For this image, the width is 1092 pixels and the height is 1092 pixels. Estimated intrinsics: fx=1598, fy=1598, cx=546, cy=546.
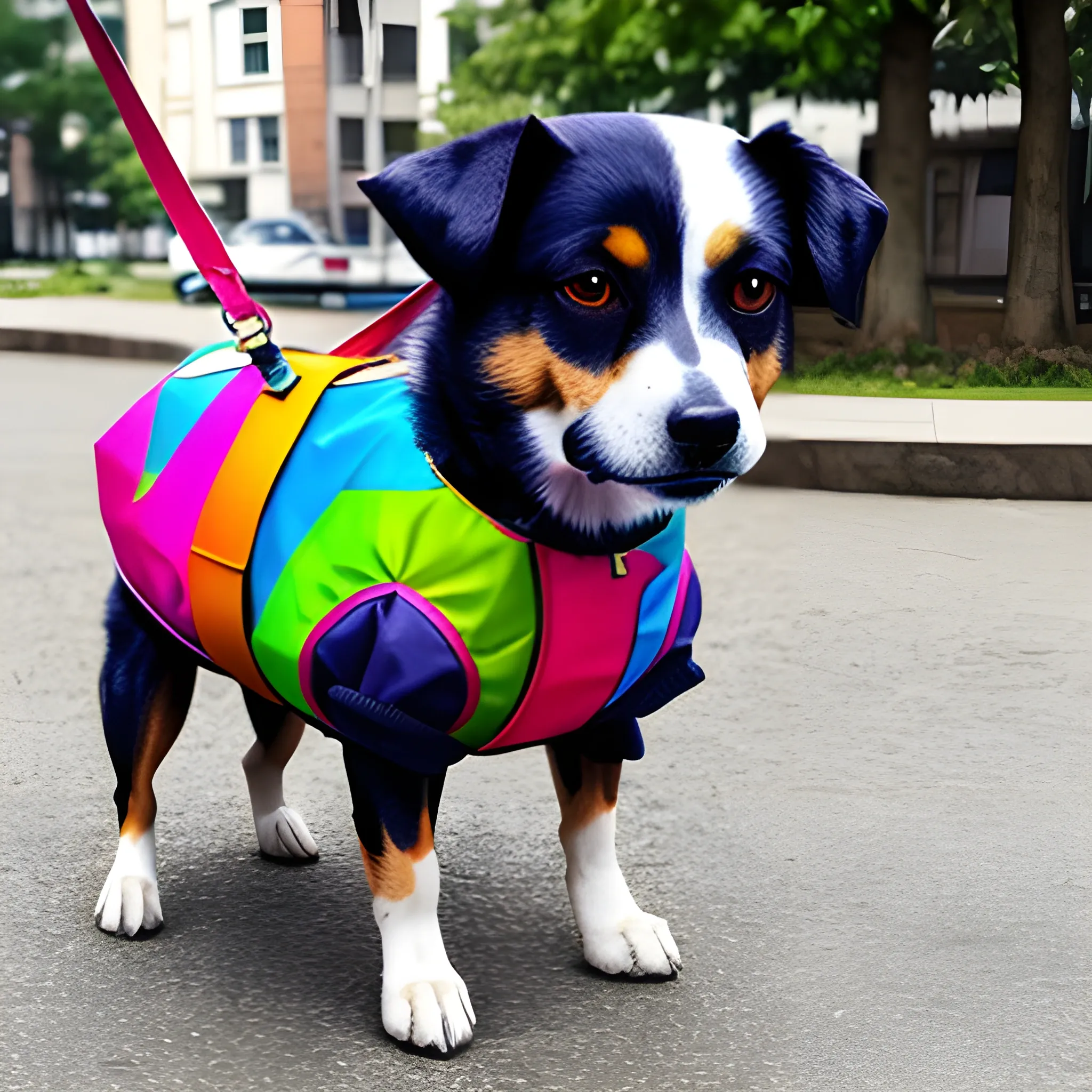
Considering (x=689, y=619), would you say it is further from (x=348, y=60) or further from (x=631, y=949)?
(x=348, y=60)

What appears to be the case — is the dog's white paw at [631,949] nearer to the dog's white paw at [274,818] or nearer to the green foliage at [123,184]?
the dog's white paw at [274,818]

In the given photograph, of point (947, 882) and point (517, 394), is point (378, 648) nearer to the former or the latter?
point (517, 394)

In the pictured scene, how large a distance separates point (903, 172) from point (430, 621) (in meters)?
12.6

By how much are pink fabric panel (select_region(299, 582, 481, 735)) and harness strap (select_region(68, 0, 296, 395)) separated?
0.45 m

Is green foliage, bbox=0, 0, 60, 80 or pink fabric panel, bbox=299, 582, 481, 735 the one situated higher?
green foliage, bbox=0, 0, 60, 80

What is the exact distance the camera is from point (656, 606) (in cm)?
261

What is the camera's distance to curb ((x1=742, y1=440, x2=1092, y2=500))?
843 centimetres

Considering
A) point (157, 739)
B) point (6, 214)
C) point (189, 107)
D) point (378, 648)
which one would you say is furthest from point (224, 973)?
point (189, 107)

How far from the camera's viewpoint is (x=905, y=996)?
9.47ft

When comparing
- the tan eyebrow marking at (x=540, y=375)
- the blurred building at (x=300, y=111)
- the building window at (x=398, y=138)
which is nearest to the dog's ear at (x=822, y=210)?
the tan eyebrow marking at (x=540, y=375)

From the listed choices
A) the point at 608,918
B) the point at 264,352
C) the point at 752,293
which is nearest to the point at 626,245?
the point at 752,293

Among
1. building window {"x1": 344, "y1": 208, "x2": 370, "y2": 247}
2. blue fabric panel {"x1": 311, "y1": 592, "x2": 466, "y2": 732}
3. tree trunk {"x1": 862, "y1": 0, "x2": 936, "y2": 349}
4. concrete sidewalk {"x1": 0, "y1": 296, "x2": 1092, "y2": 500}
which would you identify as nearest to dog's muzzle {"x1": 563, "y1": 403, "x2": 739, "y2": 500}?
blue fabric panel {"x1": 311, "y1": 592, "x2": 466, "y2": 732}

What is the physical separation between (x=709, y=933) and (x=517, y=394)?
137 cm

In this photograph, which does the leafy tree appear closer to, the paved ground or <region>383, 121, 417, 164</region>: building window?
<region>383, 121, 417, 164</region>: building window
